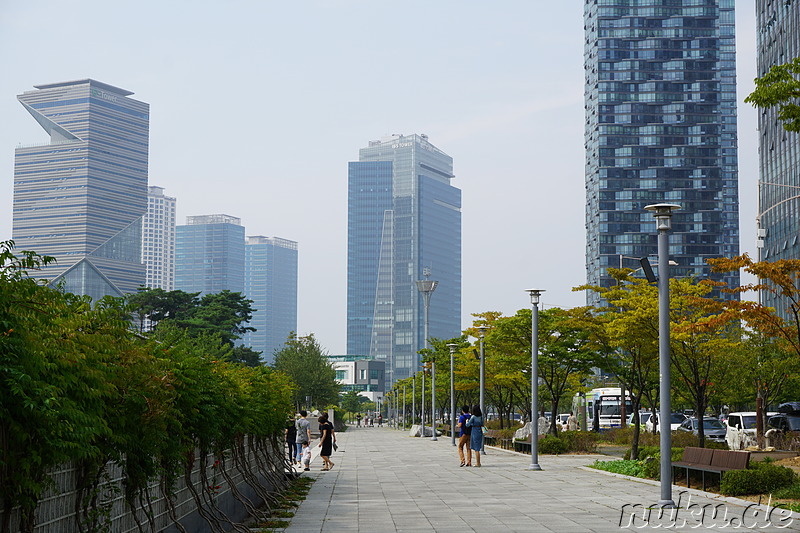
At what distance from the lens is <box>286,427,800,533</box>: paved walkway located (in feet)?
46.4

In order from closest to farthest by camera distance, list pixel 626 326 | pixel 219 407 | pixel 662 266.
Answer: pixel 219 407 → pixel 662 266 → pixel 626 326

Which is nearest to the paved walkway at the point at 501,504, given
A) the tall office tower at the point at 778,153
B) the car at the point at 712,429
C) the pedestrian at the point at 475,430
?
the pedestrian at the point at 475,430

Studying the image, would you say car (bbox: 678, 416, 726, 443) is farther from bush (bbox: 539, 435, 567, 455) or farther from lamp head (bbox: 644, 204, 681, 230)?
lamp head (bbox: 644, 204, 681, 230)

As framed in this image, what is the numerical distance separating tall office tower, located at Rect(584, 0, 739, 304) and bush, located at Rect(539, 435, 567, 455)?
140 meters

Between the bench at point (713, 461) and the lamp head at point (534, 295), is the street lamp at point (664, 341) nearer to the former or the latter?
the bench at point (713, 461)

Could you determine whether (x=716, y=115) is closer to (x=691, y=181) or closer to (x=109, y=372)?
(x=691, y=181)

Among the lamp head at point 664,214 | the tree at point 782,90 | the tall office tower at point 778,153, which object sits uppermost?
the tall office tower at point 778,153

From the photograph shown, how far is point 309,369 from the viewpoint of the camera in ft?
285

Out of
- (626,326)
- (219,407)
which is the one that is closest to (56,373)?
(219,407)

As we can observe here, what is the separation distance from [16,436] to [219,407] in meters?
6.45

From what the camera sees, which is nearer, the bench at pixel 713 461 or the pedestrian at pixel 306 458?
the bench at pixel 713 461

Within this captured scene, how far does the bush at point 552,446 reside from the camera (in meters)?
36.2

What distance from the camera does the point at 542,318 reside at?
40.2m

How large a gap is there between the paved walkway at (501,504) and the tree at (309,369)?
5773 cm
